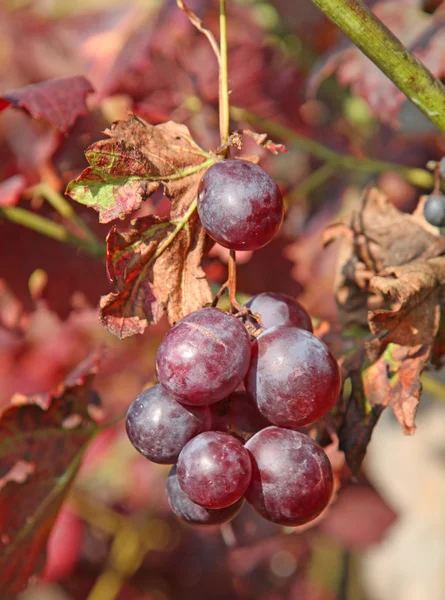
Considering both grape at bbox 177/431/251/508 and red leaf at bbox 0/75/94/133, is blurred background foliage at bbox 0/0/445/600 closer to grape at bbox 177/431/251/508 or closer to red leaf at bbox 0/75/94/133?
red leaf at bbox 0/75/94/133

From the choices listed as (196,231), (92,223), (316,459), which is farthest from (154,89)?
(316,459)

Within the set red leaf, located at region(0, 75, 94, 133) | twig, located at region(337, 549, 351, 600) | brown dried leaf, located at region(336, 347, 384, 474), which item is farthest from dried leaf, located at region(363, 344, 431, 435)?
twig, located at region(337, 549, 351, 600)

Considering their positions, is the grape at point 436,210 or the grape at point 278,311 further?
the grape at point 436,210

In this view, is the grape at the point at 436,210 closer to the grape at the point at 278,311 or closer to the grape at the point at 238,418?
the grape at the point at 278,311

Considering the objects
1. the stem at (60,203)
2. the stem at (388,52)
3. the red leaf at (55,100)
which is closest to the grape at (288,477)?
the stem at (388,52)

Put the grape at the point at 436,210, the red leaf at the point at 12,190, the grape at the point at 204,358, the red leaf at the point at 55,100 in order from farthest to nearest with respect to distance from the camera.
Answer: the red leaf at the point at 12,190, the red leaf at the point at 55,100, the grape at the point at 436,210, the grape at the point at 204,358

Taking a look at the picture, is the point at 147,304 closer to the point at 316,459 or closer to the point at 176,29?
the point at 316,459

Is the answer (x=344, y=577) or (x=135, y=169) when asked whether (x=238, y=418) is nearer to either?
(x=135, y=169)
